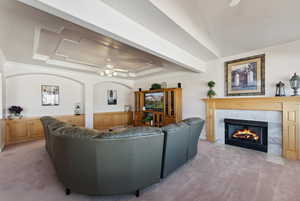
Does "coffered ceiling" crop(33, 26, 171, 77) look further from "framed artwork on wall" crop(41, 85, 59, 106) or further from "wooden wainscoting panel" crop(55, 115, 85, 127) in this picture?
"wooden wainscoting panel" crop(55, 115, 85, 127)

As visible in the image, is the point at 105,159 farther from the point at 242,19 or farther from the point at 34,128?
the point at 34,128

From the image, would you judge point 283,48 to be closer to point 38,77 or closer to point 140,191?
point 140,191

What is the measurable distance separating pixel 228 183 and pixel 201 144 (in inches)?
76.6

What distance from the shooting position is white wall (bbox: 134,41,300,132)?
122 inches

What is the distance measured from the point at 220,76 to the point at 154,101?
2763mm

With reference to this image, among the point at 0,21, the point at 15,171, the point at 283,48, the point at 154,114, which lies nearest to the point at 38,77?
the point at 0,21

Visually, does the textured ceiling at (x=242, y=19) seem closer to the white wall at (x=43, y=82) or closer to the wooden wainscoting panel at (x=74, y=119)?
the white wall at (x=43, y=82)

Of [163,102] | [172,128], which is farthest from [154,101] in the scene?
[172,128]

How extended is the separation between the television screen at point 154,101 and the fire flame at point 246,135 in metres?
2.68

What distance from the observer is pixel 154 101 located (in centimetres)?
589

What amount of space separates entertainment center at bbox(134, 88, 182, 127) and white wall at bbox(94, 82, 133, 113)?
3.53 feet

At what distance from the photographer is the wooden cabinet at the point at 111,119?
627 cm

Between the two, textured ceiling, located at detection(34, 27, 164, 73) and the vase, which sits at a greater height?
textured ceiling, located at detection(34, 27, 164, 73)

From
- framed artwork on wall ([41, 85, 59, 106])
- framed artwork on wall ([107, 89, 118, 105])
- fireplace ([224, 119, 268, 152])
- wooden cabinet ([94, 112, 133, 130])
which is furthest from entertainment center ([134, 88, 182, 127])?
framed artwork on wall ([41, 85, 59, 106])
